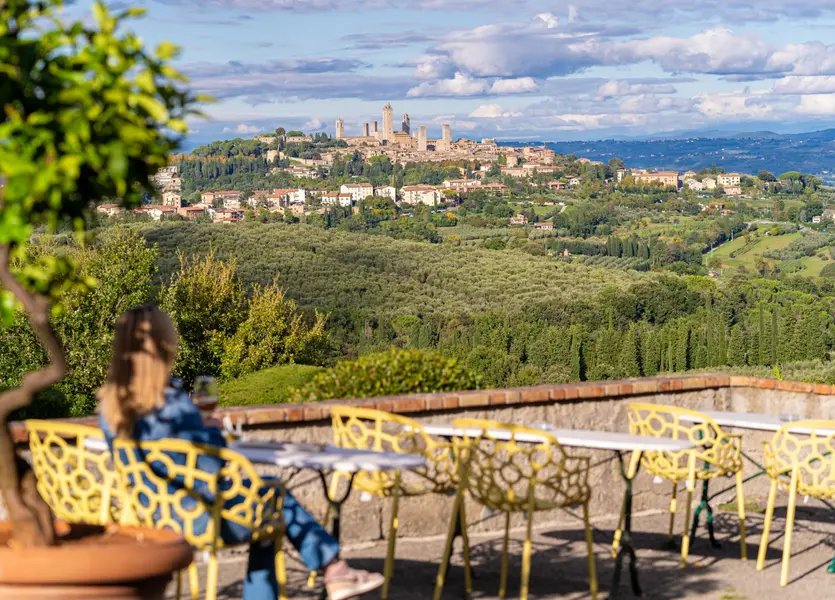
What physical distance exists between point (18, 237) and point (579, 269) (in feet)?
234

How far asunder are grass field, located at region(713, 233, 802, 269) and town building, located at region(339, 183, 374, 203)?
40487 mm

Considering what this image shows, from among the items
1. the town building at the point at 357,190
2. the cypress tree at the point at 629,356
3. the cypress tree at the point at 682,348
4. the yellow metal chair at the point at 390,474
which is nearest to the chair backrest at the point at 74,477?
the yellow metal chair at the point at 390,474

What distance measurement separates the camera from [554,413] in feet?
19.4

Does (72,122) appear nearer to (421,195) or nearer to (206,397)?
(206,397)

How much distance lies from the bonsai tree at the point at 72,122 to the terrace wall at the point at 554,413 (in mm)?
2450

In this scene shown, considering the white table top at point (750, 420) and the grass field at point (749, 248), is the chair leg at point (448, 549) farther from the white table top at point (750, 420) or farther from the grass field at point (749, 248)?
the grass field at point (749, 248)

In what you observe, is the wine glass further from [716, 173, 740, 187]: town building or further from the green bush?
[716, 173, 740, 187]: town building

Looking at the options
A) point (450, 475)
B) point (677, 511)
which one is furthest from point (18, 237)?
point (677, 511)

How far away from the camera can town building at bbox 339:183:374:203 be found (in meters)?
128

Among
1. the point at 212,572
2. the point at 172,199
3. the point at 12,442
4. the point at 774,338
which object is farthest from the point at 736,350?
the point at 172,199

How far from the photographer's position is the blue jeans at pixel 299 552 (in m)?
3.42

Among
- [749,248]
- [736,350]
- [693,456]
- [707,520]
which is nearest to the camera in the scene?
[693,456]

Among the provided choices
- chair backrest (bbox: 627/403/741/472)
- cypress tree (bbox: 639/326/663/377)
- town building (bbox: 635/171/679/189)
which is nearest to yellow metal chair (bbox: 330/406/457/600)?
chair backrest (bbox: 627/403/741/472)

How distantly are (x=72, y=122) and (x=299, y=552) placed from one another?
5.75 feet
